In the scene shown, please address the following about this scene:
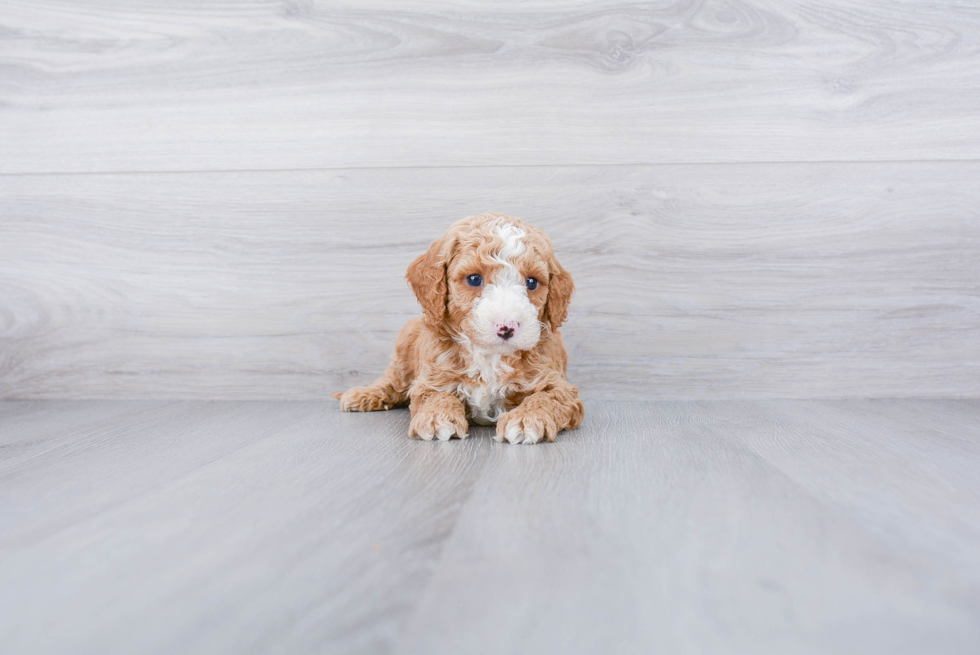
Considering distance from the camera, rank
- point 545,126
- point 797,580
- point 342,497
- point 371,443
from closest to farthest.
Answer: point 797,580
point 342,497
point 371,443
point 545,126

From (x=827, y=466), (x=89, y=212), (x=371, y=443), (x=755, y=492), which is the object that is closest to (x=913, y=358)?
(x=827, y=466)

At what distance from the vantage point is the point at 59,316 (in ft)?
5.39

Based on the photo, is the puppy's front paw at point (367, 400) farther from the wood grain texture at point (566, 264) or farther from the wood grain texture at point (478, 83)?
the wood grain texture at point (478, 83)

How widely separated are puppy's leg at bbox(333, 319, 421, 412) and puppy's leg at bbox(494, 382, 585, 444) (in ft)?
1.08

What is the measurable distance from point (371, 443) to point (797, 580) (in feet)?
2.31

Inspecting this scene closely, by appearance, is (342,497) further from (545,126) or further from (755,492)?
(545,126)

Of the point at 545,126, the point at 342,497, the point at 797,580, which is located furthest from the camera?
the point at 545,126

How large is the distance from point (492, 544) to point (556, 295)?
23.5 inches

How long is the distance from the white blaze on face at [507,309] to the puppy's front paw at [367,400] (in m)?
0.40

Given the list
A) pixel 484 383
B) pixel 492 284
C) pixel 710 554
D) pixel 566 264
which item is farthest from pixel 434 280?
pixel 710 554

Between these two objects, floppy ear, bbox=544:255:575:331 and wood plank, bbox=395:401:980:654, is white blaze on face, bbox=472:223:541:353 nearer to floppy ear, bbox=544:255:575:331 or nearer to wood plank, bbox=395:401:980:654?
floppy ear, bbox=544:255:575:331

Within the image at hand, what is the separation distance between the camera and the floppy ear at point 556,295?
1128mm

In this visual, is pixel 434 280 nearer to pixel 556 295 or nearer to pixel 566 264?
pixel 556 295

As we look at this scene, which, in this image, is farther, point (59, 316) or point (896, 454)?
point (59, 316)
